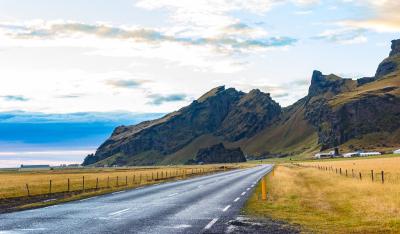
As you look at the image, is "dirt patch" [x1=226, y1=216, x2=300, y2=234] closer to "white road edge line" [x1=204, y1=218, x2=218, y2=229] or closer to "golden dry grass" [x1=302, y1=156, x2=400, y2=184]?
"white road edge line" [x1=204, y1=218, x2=218, y2=229]

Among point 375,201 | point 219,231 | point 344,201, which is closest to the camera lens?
point 219,231

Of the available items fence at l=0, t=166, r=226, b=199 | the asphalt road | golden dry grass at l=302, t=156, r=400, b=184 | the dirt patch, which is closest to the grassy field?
the dirt patch

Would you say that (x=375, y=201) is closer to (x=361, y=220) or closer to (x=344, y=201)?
(x=344, y=201)

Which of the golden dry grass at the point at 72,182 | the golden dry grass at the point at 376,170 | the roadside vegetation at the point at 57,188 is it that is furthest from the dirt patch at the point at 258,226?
the golden dry grass at the point at 72,182

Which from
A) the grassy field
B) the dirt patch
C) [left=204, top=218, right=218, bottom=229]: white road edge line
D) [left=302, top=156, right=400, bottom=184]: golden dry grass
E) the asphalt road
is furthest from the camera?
[left=302, top=156, right=400, bottom=184]: golden dry grass

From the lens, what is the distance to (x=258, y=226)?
16.6 m

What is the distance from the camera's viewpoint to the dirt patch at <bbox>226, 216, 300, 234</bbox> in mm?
15492

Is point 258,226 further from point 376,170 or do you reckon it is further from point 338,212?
point 376,170

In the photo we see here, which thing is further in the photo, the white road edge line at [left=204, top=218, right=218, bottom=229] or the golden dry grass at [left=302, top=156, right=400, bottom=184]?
the golden dry grass at [left=302, top=156, right=400, bottom=184]

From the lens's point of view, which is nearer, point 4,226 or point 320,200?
point 4,226

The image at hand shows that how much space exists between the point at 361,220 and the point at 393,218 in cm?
115

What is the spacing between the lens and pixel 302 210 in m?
22.0

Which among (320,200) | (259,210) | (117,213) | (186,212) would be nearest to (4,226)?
(117,213)

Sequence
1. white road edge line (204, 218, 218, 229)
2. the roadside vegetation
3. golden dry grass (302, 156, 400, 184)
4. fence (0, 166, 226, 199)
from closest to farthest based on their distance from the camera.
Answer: white road edge line (204, 218, 218, 229) < the roadside vegetation < fence (0, 166, 226, 199) < golden dry grass (302, 156, 400, 184)
